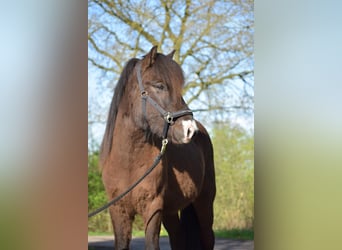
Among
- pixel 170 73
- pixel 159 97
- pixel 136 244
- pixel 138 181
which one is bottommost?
pixel 136 244

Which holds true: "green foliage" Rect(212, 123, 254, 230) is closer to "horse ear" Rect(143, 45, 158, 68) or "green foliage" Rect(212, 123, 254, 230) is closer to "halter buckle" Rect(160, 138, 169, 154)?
"halter buckle" Rect(160, 138, 169, 154)

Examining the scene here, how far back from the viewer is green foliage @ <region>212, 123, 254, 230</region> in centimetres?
259

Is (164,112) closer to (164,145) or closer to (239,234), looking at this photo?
(164,145)

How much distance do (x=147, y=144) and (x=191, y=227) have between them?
63cm

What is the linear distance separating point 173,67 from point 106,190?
2.22 ft

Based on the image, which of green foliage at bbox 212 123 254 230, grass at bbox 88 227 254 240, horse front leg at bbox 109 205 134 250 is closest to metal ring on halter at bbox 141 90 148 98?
green foliage at bbox 212 123 254 230

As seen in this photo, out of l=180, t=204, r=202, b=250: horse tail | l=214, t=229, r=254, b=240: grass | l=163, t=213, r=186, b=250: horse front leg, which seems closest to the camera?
l=214, t=229, r=254, b=240: grass

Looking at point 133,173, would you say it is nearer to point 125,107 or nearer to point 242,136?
point 125,107

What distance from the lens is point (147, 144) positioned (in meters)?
2.50

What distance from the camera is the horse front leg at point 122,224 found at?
2443 millimetres

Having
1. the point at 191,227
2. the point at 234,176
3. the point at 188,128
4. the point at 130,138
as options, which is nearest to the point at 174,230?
the point at 191,227
